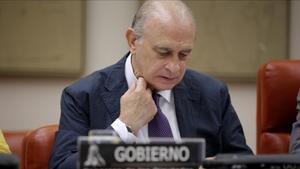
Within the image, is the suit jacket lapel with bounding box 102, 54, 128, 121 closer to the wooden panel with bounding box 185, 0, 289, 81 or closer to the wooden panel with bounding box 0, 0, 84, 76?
the wooden panel with bounding box 0, 0, 84, 76

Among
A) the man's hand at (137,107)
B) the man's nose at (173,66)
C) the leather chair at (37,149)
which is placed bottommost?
the leather chair at (37,149)

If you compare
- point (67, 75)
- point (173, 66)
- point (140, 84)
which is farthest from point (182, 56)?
point (67, 75)

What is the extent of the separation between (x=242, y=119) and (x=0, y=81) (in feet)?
4.32

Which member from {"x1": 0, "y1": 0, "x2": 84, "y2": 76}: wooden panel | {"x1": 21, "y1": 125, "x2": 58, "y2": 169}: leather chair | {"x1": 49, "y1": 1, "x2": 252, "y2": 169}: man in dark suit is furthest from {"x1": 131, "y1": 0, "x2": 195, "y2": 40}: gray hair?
{"x1": 0, "y1": 0, "x2": 84, "y2": 76}: wooden panel

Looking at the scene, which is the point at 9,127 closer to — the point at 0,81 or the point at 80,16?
the point at 0,81

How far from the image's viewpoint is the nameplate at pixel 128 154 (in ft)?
2.87

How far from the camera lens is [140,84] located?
1664 millimetres

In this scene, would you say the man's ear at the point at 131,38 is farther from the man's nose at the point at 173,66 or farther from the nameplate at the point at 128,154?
the nameplate at the point at 128,154

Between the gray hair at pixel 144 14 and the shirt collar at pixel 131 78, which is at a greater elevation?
the gray hair at pixel 144 14

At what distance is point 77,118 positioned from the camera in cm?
169

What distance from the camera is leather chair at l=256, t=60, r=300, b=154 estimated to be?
6.59 feet

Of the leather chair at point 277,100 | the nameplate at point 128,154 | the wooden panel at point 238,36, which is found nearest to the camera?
the nameplate at point 128,154

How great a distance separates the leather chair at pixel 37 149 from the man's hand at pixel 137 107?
0.96 ft

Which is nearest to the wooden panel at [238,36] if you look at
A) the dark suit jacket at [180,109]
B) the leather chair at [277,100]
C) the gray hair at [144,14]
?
the leather chair at [277,100]
